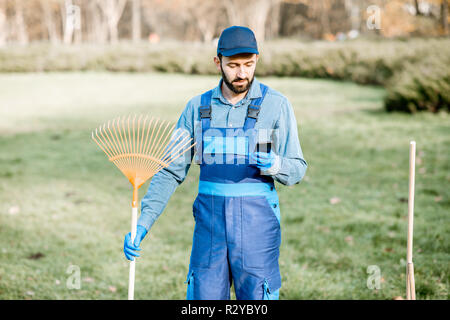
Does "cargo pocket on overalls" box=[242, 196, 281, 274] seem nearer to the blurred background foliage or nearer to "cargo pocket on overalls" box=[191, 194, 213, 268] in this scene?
"cargo pocket on overalls" box=[191, 194, 213, 268]

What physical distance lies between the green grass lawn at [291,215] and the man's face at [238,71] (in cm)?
228

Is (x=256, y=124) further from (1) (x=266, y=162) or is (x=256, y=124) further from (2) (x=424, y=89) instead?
(2) (x=424, y=89)

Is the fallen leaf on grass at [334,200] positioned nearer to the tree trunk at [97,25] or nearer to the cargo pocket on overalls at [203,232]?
the cargo pocket on overalls at [203,232]

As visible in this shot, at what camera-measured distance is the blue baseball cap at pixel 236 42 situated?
2248 millimetres

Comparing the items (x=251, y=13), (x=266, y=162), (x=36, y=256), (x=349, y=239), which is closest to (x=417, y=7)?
(x=251, y=13)

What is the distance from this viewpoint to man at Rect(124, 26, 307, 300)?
2.30 metres

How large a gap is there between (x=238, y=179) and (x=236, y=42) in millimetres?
655

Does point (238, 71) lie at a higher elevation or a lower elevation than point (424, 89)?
higher

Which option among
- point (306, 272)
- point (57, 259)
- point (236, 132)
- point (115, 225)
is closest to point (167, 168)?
point (236, 132)

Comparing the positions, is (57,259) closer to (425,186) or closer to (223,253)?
(223,253)

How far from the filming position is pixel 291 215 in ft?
19.1

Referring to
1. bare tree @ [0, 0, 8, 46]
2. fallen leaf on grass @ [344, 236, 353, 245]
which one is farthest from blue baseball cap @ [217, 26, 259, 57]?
bare tree @ [0, 0, 8, 46]

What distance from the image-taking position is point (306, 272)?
4344mm

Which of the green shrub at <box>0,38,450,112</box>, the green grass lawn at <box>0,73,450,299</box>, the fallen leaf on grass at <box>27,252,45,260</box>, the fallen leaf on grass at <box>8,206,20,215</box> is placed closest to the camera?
the green grass lawn at <box>0,73,450,299</box>
